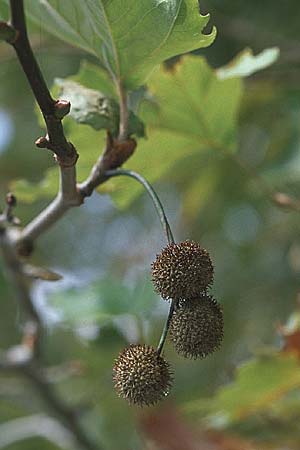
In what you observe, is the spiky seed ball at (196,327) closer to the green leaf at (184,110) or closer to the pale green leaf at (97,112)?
the pale green leaf at (97,112)

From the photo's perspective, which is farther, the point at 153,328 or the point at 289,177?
the point at 153,328

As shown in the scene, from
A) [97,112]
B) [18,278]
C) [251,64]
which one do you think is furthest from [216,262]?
[97,112]

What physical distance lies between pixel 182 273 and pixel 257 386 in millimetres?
719

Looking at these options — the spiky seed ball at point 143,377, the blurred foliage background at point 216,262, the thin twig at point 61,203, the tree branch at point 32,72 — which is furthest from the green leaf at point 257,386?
the tree branch at point 32,72

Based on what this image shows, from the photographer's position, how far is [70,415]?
2.18 m

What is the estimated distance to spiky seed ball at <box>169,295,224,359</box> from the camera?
994 mm

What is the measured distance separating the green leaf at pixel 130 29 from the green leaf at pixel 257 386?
649 mm

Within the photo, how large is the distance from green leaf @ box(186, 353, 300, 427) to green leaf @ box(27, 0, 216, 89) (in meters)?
0.65

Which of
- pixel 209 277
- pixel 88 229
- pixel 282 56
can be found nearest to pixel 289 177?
pixel 282 56

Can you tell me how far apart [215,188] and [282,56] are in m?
0.51

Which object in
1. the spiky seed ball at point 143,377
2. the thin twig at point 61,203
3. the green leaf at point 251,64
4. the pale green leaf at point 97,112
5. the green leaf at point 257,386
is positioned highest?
the green leaf at point 251,64

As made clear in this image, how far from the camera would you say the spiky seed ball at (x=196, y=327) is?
39.1 inches

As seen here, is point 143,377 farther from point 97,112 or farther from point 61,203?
point 97,112

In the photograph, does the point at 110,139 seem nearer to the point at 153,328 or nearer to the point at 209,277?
the point at 209,277
